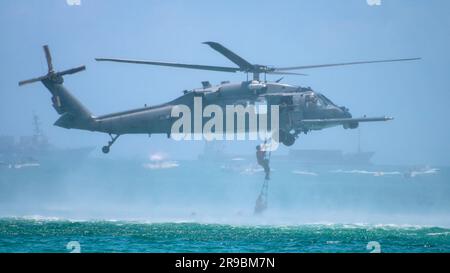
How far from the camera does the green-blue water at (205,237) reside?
37.1 m

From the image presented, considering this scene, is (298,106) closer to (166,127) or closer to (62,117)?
(166,127)

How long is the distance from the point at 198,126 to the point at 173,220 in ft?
61.0

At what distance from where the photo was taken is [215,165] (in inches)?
3433

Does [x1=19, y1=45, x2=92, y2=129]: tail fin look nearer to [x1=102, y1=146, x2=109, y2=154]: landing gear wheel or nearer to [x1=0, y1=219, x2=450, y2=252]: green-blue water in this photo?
[x1=102, y1=146, x2=109, y2=154]: landing gear wheel

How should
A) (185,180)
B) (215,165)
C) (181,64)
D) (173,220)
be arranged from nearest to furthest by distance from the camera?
1. (181,64)
2. (173,220)
3. (185,180)
4. (215,165)

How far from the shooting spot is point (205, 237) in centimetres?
4241

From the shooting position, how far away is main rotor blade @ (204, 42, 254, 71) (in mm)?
35125

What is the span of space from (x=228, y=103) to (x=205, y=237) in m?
7.62

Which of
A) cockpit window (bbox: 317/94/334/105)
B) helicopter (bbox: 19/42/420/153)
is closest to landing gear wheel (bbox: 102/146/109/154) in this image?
helicopter (bbox: 19/42/420/153)

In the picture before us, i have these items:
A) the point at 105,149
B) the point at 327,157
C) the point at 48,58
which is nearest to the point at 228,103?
the point at 105,149

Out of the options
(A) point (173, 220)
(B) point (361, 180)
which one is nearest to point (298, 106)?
(A) point (173, 220)

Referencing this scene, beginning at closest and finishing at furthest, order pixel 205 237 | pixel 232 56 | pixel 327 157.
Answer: pixel 232 56 → pixel 205 237 → pixel 327 157

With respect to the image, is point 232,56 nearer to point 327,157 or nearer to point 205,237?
point 205,237

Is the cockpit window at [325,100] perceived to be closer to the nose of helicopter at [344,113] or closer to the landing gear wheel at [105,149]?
the nose of helicopter at [344,113]
